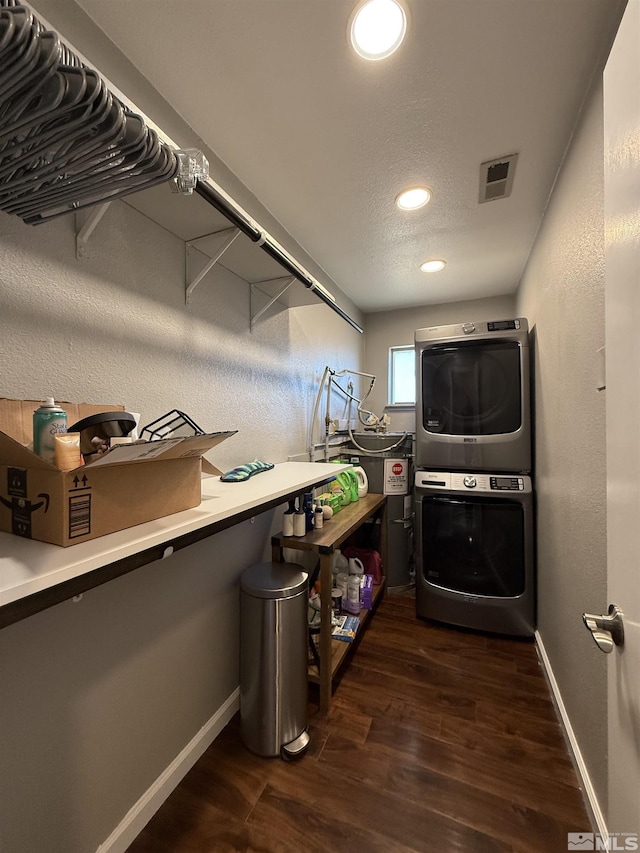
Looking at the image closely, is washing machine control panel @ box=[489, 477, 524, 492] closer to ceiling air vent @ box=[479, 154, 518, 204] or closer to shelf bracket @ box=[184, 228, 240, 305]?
ceiling air vent @ box=[479, 154, 518, 204]

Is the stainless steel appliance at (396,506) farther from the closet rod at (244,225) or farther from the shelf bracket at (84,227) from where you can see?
the shelf bracket at (84,227)

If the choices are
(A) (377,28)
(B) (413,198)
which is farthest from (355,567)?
(A) (377,28)

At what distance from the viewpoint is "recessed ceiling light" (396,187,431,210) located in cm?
154

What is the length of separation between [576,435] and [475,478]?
864 millimetres

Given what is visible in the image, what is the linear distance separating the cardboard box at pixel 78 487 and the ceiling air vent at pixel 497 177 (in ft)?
5.06

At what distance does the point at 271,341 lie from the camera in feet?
5.85

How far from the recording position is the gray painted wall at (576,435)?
103 centimetres

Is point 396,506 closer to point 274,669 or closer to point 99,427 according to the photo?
point 274,669

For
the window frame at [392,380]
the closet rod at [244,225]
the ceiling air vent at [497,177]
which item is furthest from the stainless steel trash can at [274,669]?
the window frame at [392,380]

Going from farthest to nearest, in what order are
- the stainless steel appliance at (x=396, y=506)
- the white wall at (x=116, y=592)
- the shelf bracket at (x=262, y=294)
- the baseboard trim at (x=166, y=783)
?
the stainless steel appliance at (x=396, y=506)
the shelf bracket at (x=262, y=294)
the baseboard trim at (x=166, y=783)
the white wall at (x=116, y=592)

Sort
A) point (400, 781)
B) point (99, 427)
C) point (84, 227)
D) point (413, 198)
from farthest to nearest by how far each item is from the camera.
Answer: point (413, 198) < point (400, 781) < point (84, 227) < point (99, 427)

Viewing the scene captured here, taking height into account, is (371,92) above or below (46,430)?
above

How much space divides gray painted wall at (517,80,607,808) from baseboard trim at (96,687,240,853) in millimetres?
1271

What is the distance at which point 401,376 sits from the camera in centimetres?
328
